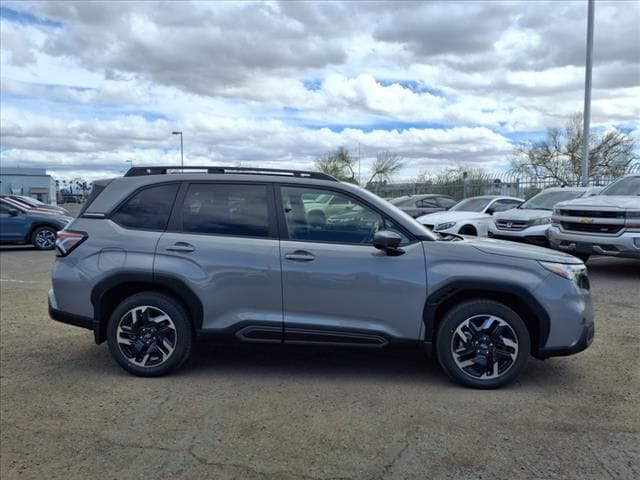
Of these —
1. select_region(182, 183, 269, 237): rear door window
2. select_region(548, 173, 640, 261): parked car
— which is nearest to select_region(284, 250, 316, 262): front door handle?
select_region(182, 183, 269, 237): rear door window

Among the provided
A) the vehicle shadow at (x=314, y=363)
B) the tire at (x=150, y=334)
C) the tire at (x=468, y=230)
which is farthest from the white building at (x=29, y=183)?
the tire at (x=150, y=334)

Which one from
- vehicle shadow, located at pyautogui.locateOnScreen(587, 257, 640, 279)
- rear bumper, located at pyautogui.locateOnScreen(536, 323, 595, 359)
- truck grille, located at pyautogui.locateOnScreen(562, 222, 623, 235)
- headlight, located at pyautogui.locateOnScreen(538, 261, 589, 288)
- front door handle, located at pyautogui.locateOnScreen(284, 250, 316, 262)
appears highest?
front door handle, located at pyautogui.locateOnScreen(284, 250, 316, 262)

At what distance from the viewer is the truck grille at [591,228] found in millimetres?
9094

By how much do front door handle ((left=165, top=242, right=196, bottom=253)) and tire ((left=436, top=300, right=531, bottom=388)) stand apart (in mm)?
2155

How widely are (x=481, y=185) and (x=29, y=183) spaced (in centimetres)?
6322

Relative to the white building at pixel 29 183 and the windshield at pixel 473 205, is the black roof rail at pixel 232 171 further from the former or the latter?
the white building at pixel 29 183

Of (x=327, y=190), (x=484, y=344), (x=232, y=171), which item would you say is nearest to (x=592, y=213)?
(x=484, y=344)

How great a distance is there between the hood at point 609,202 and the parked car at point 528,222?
1299 millimetres

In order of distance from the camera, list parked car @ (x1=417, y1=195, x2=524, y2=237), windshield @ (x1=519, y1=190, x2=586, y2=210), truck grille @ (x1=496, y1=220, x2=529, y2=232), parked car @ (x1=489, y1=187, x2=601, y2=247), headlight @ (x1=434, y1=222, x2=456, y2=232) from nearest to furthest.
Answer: parked car @ (x1=489, y1=187, x2=601, y2=247) < truck grille @ (x1=496, y1=220, x2=529, y2=232) < windshield @ (x1=519, y1=190, x2=586, y2=210) < headlight @ (x1=434, y1=222, x2=456, y2=232) < parked car @ (x1=417, y1=195, x2=524, y2=237)

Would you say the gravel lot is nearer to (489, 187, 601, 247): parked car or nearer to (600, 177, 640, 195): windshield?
(600, 177, 640, 195): windshield

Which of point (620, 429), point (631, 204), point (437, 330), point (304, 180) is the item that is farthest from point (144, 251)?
point (631, 204)

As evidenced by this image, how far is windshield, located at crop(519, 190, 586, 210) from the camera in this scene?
12414 millimetres

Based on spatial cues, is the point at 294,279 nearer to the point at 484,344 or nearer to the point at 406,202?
the point at 484,344

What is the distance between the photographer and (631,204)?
899 centimetres
